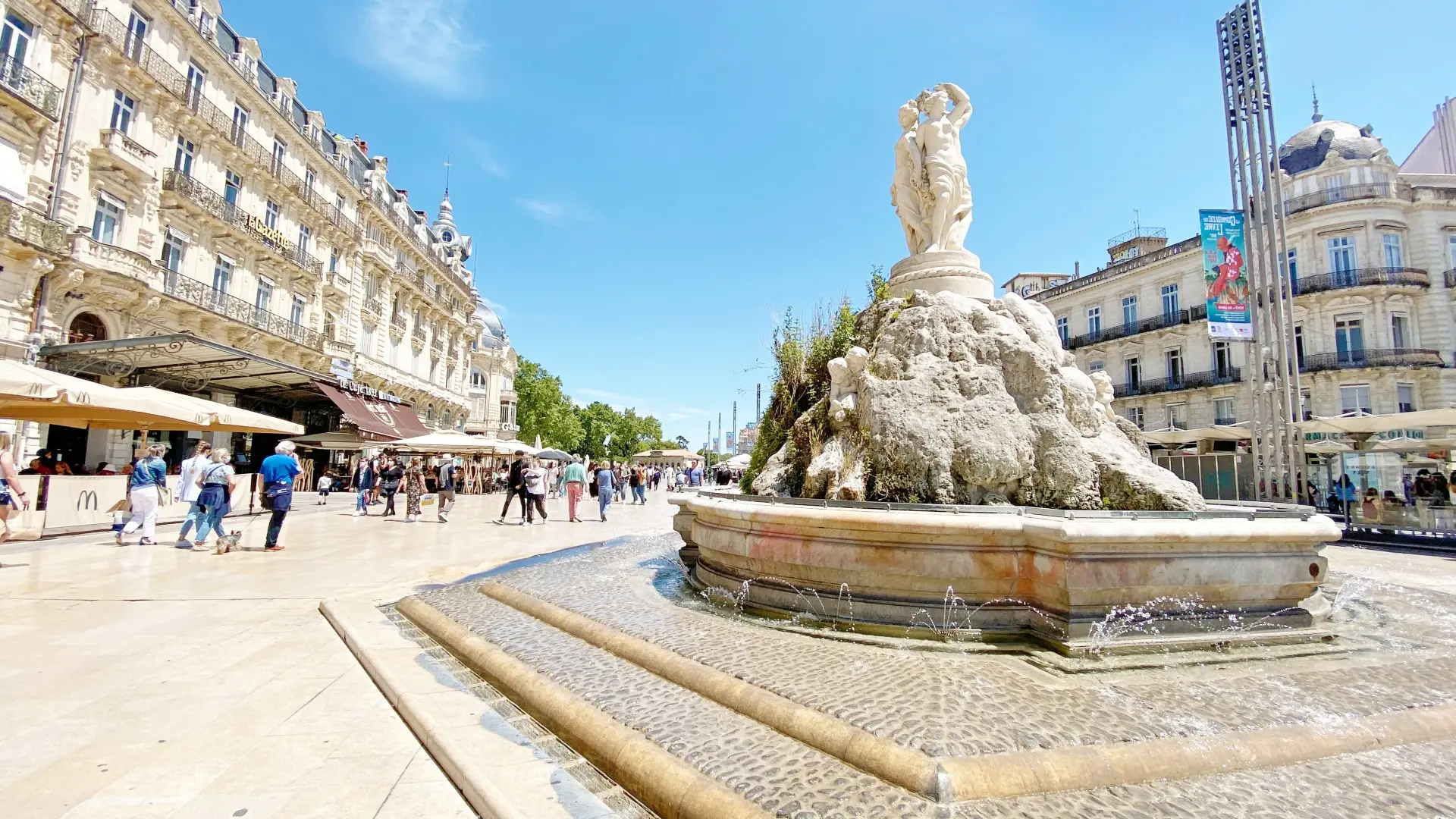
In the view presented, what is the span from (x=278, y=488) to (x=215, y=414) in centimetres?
467

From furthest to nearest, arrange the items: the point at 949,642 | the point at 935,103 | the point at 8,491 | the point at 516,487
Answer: the point at 516,487, the point at 8,491, the point at 935,103, the point at 949,642

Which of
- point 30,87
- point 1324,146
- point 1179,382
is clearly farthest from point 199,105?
point 1324,146

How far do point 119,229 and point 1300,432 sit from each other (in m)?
30.8

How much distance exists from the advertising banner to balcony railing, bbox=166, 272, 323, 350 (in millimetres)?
27702

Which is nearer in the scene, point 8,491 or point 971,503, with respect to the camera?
point 971,503

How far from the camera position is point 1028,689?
3182 mm

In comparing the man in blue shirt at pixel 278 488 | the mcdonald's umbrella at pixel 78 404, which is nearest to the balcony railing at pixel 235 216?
the mcdonald's umbrella at pixel 78 404

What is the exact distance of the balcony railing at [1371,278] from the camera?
21.7 metres

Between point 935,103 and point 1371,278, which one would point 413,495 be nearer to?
point 935,103

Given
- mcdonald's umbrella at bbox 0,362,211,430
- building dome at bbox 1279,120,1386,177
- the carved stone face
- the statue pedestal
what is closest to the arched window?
mcdonald's umbrella at bbox 0,362,211,430

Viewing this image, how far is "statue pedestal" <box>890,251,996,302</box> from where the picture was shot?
7.27 m

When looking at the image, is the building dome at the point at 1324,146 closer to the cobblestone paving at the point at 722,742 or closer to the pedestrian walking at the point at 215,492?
the cobblestone paving at the point at 722,742

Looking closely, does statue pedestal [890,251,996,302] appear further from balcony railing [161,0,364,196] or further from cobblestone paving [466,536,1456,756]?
balcony railing [161,0,364,196]

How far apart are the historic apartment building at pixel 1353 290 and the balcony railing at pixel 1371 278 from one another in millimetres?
30
